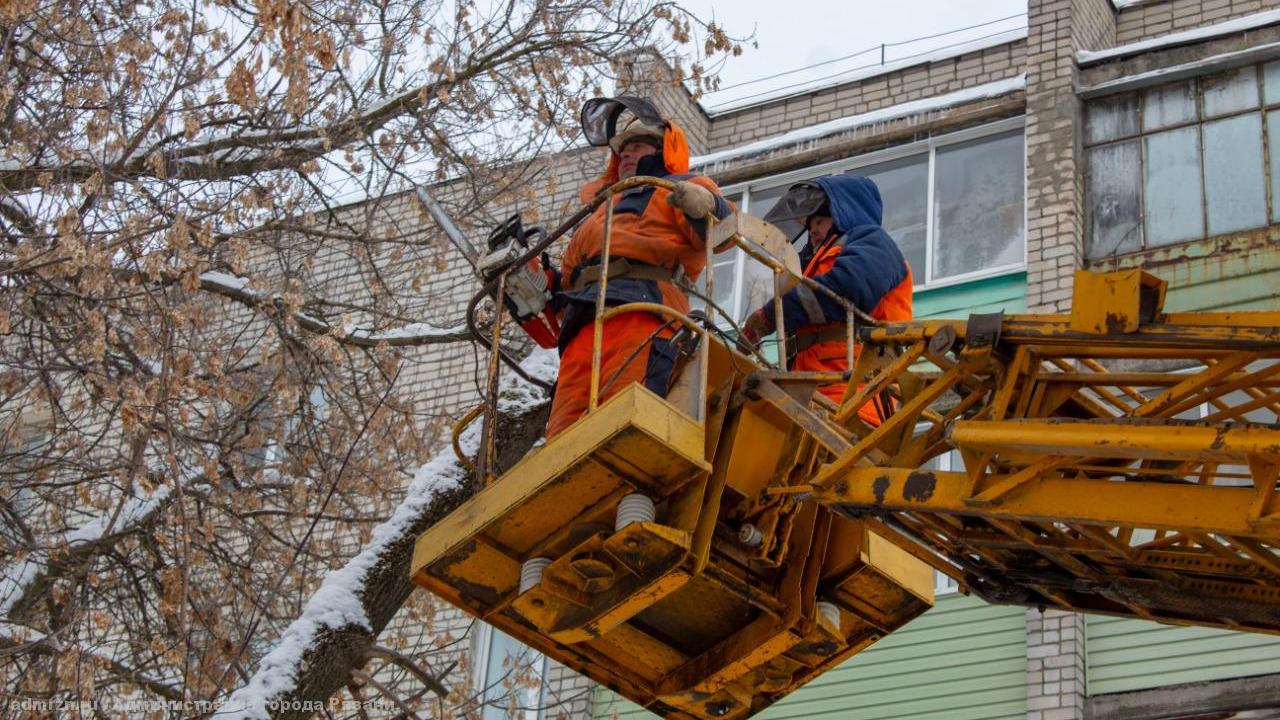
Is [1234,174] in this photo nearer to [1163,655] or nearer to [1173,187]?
[1173,187]

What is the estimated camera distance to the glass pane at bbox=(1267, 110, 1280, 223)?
12555 millimetres

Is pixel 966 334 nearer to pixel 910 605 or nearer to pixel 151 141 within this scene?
pixel 910 605

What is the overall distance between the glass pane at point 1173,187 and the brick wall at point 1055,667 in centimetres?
298

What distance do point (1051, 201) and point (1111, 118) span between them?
0.87 meters

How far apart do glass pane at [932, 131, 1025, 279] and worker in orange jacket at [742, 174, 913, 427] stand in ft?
17.6

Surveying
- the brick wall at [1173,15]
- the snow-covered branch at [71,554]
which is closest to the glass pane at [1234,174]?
the brick wall at [1173,15]

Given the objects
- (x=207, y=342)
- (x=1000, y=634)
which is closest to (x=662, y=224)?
(x=207, y=342)

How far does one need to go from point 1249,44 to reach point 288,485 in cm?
746

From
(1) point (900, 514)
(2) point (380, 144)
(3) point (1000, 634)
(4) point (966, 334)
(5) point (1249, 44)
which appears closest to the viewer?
(4) point (966, 334)

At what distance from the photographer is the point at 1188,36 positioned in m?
13.4

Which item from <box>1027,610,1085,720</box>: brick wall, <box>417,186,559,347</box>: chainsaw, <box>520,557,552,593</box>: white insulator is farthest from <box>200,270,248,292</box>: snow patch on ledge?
<box>1027,610,1085,720</box>: brick wall

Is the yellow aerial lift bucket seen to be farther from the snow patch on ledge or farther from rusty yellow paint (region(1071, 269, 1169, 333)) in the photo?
→ the snow patch on ledge

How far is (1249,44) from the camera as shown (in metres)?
13.2

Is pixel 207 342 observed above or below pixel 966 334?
above
